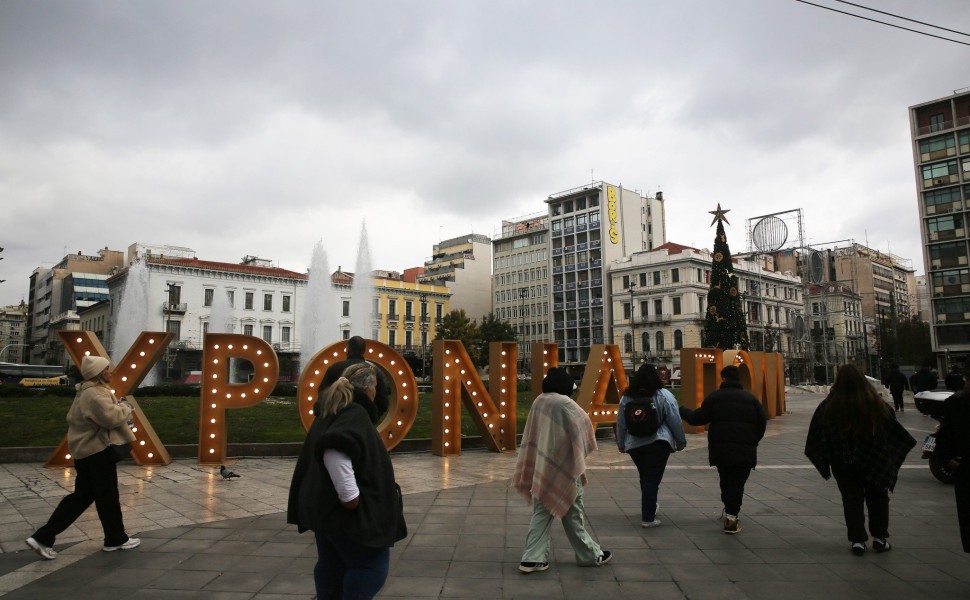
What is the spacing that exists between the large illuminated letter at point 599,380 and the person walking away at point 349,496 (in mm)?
10587

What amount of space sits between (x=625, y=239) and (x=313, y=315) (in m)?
40.0

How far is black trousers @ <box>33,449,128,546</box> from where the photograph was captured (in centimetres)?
582

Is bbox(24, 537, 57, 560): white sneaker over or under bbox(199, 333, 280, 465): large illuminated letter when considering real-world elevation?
under

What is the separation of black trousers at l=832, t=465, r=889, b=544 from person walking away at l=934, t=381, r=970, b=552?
2.49 ft

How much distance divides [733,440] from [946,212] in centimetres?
6448

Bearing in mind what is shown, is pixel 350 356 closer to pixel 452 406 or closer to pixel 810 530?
pixel 810 530

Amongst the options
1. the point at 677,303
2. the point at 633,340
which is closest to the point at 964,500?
the point at 677,303

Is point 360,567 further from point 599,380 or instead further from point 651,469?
point 599,380

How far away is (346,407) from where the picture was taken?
364 centimetres

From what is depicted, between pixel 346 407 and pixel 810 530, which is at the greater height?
pixel 346 407

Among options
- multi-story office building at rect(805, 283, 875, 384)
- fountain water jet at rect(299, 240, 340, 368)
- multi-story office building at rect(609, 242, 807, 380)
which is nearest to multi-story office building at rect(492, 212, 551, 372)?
multi-story office building at rect(609, 242, 807, 380)

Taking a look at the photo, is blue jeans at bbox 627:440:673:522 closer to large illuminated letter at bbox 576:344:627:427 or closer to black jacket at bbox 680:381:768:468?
black jacket at bbox 680:381:768:468

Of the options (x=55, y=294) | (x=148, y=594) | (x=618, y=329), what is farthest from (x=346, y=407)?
(x=55, y=294)

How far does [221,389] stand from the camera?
1105cm
